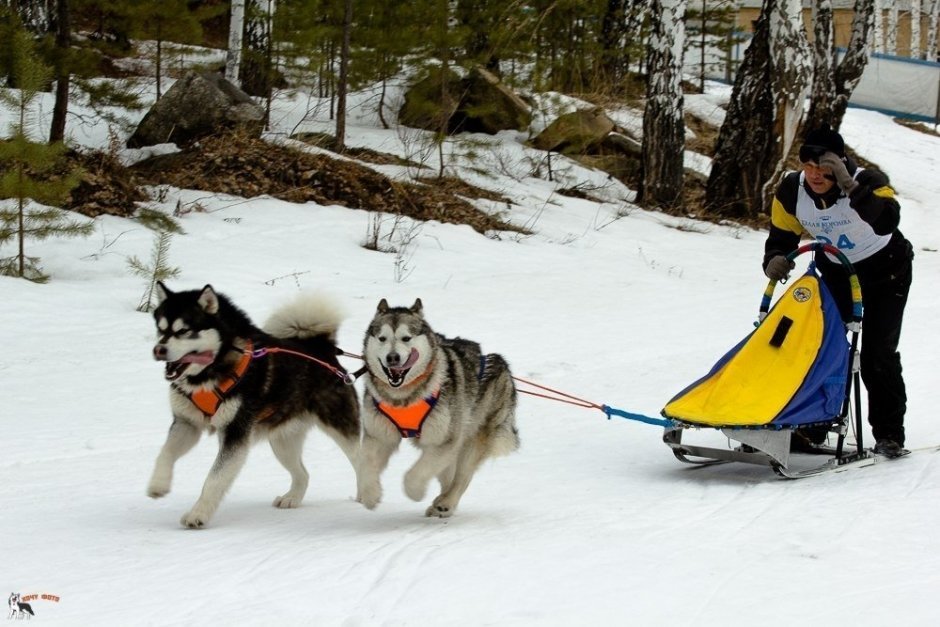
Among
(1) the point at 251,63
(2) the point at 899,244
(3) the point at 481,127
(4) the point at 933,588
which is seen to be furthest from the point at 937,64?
(4) the point at 933,588

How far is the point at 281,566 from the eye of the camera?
13.5ft

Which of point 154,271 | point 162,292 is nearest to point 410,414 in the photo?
point 162,292

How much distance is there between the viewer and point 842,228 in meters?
5.80

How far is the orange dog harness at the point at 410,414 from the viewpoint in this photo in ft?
16.2

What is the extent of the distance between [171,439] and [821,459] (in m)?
3.71

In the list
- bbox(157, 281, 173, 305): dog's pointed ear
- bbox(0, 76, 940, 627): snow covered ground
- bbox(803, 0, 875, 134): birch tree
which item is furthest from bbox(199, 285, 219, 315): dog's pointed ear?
bbox(803, 0, 875, 134): birch tree

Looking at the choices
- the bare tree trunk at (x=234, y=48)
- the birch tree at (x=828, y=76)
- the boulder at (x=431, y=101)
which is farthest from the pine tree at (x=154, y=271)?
the birch tree at (x=828, y=76)

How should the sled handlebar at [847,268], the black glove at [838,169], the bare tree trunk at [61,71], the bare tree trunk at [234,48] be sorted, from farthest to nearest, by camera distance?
the bare tree trunk at [234,48], the bare tree trunk at [61,71], the sled handlebar at [847,268], the black glove at [838,169]

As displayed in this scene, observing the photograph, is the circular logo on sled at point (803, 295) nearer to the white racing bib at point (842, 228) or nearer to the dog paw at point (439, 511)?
the white racing bib at point (842, 228)

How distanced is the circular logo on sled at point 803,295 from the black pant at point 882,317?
10.0 inches

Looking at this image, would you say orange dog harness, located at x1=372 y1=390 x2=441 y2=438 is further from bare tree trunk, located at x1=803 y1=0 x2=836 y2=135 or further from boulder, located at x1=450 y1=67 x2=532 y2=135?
bare tree trunk, located at x1=803 y1=0 x2=836 y2=135

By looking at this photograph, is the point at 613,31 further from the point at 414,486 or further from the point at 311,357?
the point at 414,486

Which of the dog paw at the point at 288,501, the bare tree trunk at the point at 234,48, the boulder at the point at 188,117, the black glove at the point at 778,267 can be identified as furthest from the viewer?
the bare tree trunk at the point at 234,48
